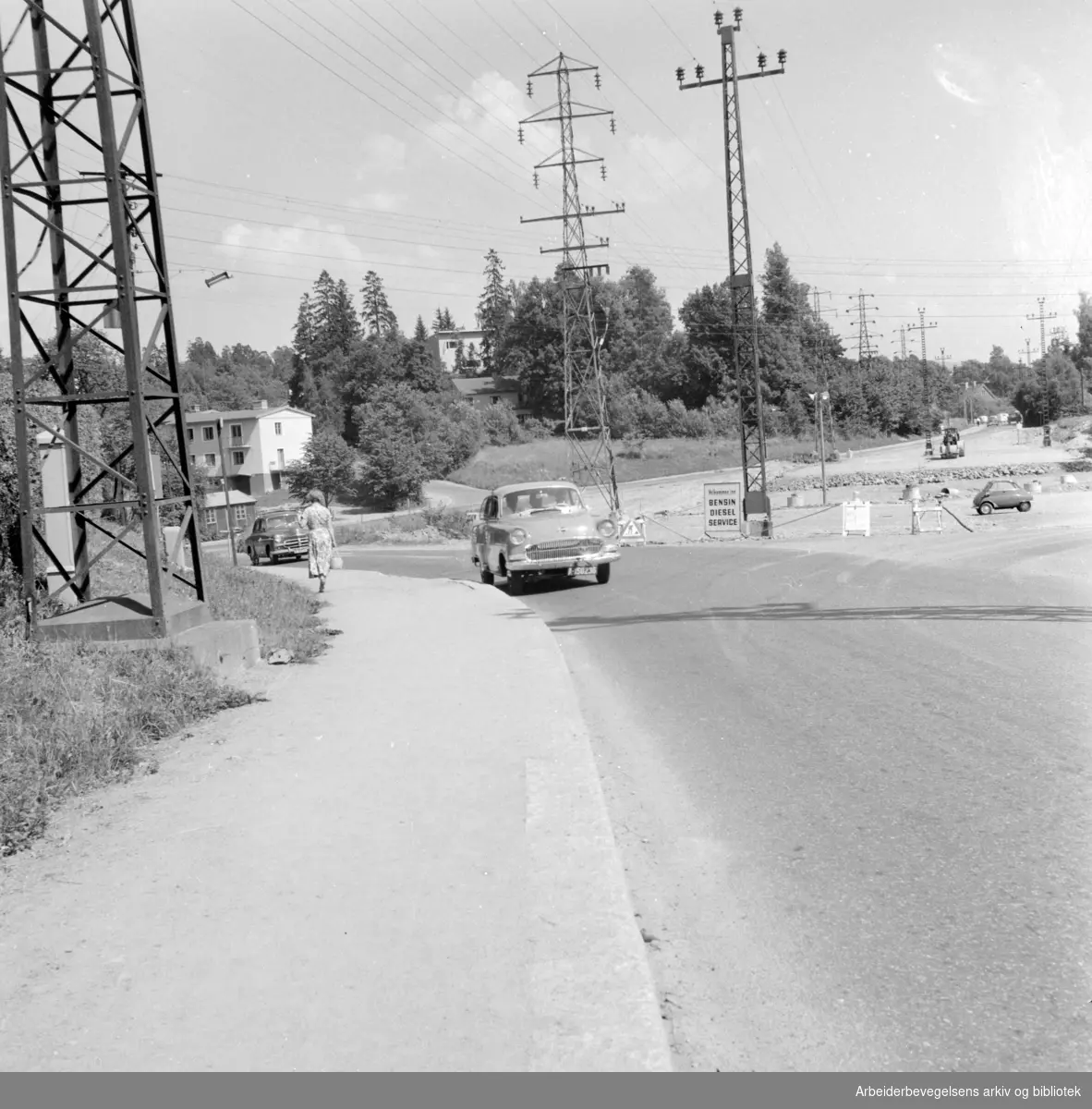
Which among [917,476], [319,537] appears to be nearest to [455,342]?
[917,476]

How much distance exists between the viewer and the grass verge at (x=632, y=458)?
8381 centimetres

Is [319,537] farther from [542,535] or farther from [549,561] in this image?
[549,561]

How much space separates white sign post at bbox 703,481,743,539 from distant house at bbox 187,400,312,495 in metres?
67.3

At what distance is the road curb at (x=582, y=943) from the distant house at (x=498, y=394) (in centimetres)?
11261

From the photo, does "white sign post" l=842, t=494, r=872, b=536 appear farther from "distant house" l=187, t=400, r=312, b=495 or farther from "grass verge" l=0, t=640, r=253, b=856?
"distant house" l=187, t=400, r=312, b=495

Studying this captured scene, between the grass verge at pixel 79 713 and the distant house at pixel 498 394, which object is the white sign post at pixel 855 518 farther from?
the distant house at pixel 498 394

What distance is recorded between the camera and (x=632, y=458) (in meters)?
91.8

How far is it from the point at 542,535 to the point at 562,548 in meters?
0.41

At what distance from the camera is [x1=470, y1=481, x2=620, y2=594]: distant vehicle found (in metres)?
19.6

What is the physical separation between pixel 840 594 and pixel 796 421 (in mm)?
96455

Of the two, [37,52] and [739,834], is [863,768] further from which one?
[37,52]

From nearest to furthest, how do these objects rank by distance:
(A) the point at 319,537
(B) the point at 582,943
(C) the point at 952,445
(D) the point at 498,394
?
(B) the point at 582,943 < (A) the point at 319,537 < (C) the point at 952,445 < (D) the point at 498,394

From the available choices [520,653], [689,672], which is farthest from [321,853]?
[520,653]

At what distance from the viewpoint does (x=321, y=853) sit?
5070mm
